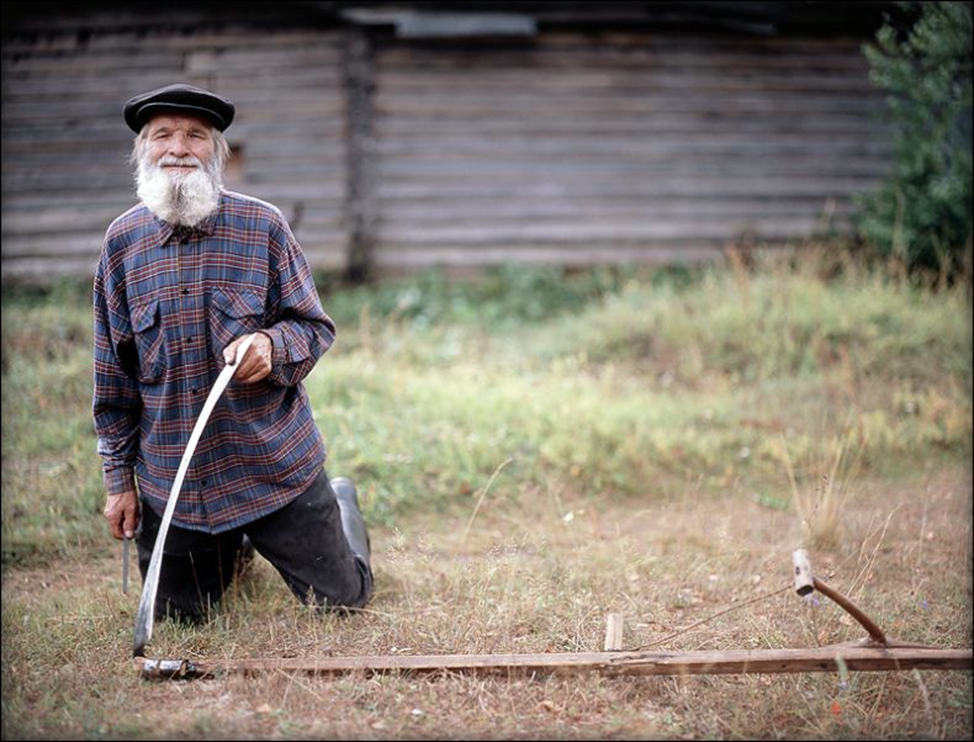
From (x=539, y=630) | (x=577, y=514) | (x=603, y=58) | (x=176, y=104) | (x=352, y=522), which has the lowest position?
(x=577, y=514)

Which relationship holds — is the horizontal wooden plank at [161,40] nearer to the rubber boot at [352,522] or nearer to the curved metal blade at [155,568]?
the rubber boot at [352,522]

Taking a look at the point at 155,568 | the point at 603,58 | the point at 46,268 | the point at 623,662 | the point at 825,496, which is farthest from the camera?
the point at 603,58

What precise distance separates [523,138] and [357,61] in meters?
2.08

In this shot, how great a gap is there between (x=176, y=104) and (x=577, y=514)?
9.69 ft

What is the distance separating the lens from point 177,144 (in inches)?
118

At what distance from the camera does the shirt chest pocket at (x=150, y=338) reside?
2.97m

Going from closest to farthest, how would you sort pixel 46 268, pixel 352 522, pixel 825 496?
pixel 352 522, pixel 825 496, pixel 46 268

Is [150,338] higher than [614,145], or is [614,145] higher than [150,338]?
[614,145]

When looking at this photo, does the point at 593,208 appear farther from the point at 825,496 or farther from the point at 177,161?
the point at 177,161

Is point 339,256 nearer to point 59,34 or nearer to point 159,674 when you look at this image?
point 59,34

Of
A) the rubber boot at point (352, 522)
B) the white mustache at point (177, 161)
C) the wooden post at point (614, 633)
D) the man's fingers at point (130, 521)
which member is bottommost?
the rubber boot at point (352, 522)

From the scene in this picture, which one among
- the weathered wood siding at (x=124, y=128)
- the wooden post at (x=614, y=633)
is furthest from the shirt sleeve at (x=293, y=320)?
the weathered wood siding at (x=124, y=128)

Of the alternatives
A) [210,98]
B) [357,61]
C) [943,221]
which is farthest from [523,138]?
[210,98]

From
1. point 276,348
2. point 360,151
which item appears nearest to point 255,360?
point 276,348
